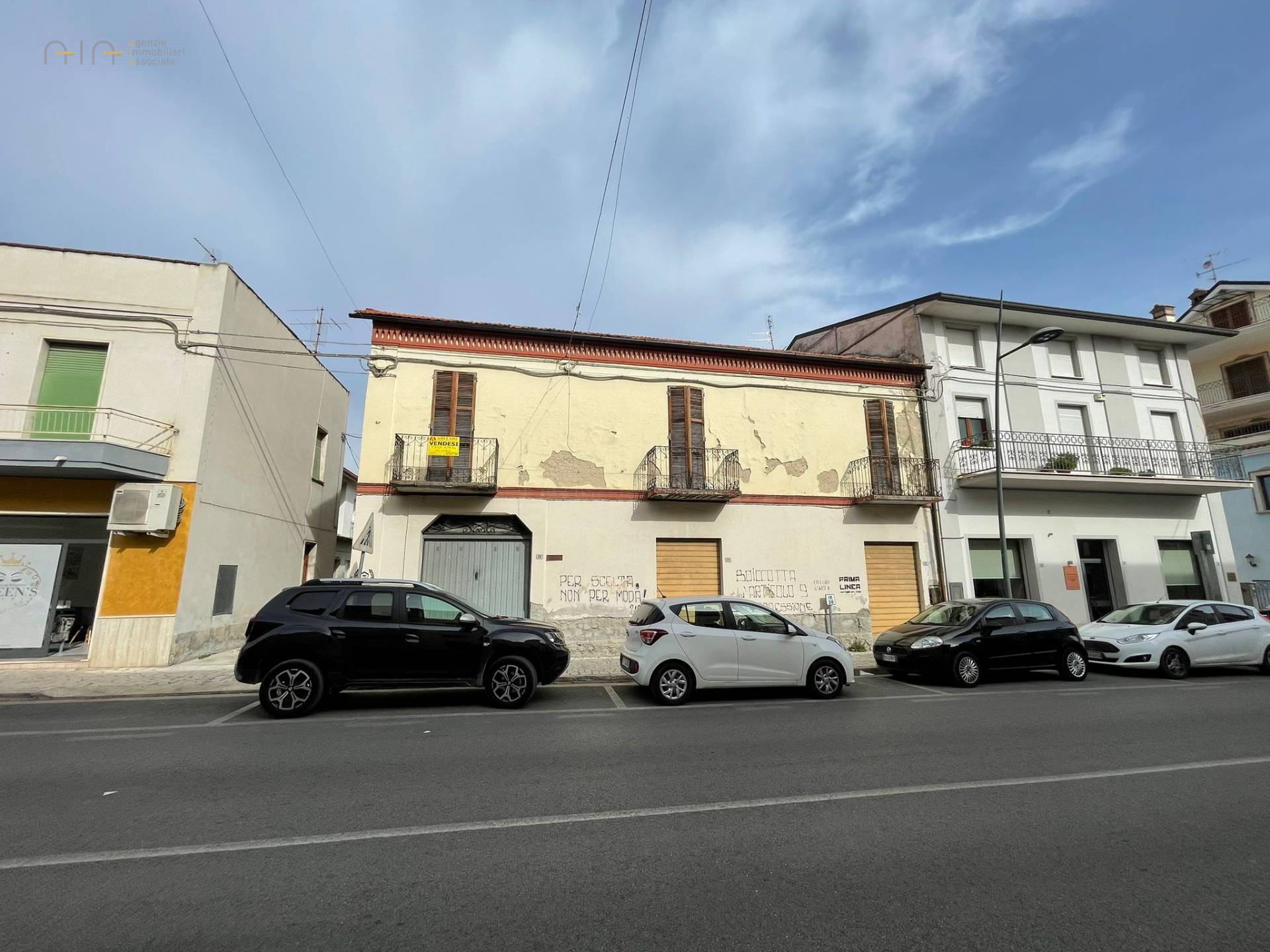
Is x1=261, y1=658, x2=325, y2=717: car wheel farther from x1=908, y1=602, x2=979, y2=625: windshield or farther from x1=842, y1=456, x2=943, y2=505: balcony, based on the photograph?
x1=842, y1=456, x2=943, y2=505: balcony

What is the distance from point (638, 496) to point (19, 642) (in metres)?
12.8

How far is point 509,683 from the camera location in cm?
818

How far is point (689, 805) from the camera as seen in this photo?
4430 mm

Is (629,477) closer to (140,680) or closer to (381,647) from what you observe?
(381,647)

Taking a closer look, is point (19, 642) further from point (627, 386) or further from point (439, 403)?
point (627, 386)

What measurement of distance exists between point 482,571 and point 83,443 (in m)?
7.79

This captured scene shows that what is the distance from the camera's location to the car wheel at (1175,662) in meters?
11.1

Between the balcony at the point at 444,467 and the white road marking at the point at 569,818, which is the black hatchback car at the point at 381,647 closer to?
the white road marking at the point at 569,818

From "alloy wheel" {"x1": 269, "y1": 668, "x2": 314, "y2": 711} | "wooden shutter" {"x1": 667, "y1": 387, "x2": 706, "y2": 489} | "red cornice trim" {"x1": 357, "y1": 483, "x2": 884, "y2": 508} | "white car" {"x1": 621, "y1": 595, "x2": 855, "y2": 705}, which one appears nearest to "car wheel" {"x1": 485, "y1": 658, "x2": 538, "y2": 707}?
"white car" {"x1": 621, "y1": 595, "x2": 855, "y2": 705}

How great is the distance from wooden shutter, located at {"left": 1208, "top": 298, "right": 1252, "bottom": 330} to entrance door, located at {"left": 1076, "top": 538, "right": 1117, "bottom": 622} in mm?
13701

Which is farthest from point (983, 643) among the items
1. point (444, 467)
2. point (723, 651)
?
point (444, 467)

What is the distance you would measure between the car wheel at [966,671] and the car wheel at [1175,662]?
4.22m

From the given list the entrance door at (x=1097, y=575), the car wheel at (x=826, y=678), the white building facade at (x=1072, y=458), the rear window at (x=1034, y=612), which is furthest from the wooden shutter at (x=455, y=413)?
the entrance door at (x=1097, y=575)

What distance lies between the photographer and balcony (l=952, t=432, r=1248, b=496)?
16.4m
